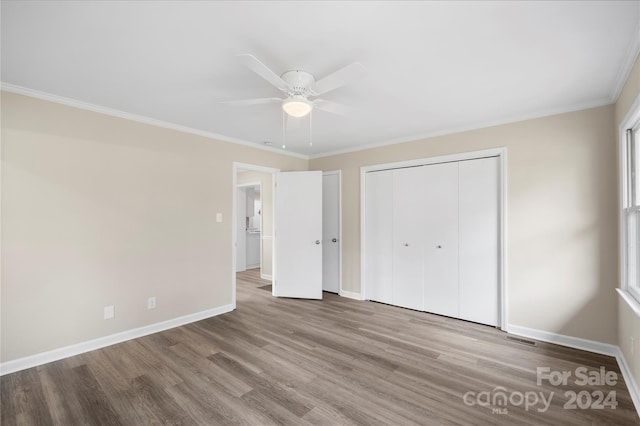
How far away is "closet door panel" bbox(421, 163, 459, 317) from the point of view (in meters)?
3.70

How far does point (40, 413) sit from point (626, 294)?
451 centimetres

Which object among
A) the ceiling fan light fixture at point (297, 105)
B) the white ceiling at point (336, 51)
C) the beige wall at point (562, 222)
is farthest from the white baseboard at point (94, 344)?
the beige wall at point (562, 222)

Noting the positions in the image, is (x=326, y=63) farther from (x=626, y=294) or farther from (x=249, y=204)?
(x=249, y=204)

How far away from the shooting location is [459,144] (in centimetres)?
365

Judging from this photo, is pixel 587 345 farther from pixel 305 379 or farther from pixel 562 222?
pixel 305 379

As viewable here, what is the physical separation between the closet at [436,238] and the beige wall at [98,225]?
232 cm

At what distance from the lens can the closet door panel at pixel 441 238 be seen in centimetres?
370

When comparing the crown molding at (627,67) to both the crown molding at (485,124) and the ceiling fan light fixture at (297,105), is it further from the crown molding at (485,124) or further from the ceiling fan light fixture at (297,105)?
the ceiling fan light fixture at (297,105)

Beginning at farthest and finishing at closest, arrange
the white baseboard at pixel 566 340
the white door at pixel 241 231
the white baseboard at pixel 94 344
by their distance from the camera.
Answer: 1. the white door at pixel 241 231
2. the white baseboard at pixel 566 340
3. the white baseboard at pixel 94 344

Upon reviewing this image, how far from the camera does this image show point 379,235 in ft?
14.4

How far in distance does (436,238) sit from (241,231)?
15.6 feet

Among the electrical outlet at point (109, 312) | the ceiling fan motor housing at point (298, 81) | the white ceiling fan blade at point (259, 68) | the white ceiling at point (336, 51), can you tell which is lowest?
the electrical outlet at point (109, 312)

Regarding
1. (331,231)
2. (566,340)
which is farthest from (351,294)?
(566,340)

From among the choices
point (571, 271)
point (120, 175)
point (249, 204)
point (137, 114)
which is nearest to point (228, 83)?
point (137, 114)
